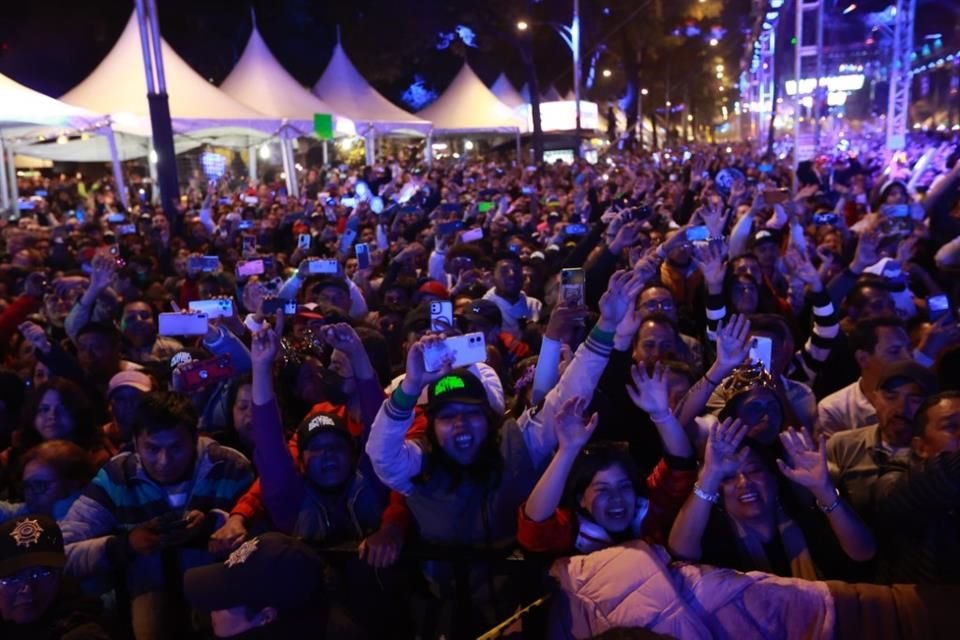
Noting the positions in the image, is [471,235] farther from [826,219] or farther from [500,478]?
[500,478]

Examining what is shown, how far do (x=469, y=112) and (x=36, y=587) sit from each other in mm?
28089

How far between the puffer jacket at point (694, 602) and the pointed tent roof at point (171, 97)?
52.6 feet

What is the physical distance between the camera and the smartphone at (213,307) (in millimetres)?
4672

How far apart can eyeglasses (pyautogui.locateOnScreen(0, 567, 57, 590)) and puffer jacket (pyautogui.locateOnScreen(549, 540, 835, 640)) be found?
1.85 m

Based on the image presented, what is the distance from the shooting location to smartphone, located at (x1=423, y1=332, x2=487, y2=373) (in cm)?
294

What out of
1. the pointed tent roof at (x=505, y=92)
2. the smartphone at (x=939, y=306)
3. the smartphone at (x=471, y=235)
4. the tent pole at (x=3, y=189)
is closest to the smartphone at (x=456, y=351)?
the smartphone at (x=939, y=306)

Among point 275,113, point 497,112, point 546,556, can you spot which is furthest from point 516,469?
point 497,112

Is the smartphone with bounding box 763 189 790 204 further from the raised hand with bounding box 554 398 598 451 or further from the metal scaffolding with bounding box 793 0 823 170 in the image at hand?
the metal scaffolding with bounding box 793 0 823 170

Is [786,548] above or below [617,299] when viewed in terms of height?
below

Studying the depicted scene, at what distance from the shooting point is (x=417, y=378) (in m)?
2.96

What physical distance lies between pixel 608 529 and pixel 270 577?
1.21 metres

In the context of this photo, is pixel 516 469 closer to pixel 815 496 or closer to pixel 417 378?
pixel 417 378

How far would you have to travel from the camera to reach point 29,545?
2.88m

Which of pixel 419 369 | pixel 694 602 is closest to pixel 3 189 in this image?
pixel 419 369
